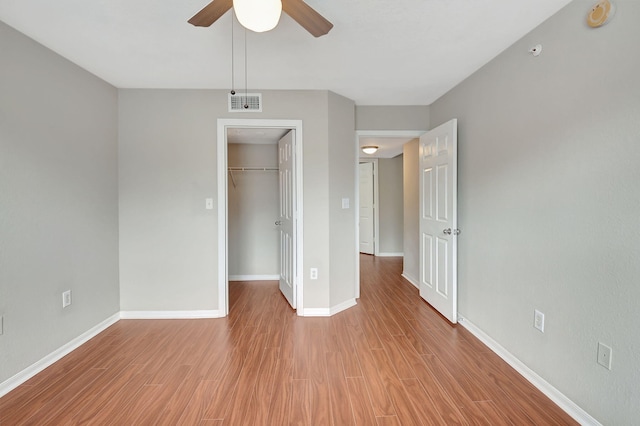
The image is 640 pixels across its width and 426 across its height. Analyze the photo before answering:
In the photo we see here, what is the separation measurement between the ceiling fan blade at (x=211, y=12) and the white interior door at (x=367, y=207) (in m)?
5.14

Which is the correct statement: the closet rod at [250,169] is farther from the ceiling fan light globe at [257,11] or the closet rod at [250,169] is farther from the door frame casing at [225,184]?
the ceiling fan light globe at [257,11]

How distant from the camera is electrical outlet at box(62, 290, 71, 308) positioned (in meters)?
2.32

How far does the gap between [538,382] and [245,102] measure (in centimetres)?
332

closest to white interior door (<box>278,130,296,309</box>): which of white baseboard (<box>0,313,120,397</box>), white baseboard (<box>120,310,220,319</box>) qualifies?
white baseboard (<box>120,310,220,319</box>)

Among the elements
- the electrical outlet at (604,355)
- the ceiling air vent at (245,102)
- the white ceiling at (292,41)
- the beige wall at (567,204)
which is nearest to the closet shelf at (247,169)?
the ceiling air vent at (245,102)

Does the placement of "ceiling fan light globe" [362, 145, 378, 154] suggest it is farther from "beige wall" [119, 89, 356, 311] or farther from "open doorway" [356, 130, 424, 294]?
"beige wall" [119, 89, 356, 311]

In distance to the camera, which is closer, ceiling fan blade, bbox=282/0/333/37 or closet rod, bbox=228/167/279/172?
ceiling fan blade, bbox=282/0/333/37

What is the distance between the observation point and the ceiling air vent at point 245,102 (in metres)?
2.98

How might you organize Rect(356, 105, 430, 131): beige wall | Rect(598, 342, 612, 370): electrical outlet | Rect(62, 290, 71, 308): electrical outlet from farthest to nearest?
Rect(356, 105, 430, 131): beige wall
Rect(62, 290, 71, 308): electrical outlet
Rect(598, 342, 612, 370): electrical outlet

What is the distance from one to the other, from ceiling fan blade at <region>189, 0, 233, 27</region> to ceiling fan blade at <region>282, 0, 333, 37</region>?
0.27 m

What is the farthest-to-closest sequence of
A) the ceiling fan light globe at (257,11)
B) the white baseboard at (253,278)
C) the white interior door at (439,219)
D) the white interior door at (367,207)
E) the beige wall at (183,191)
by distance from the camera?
1. the white interior door at (367,207)
2. the white baseboard at (253,278)
3. the beige wall at (183,191)
4. the white interior door at (439,219)
5. the ceiling fan light globe at (257,11)

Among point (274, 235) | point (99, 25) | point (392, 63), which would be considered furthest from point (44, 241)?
point (392, 63)

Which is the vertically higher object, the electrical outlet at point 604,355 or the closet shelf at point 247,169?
the closet shelf at point 247,169

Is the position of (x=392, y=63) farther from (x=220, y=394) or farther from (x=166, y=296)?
(x=166, y=296)
